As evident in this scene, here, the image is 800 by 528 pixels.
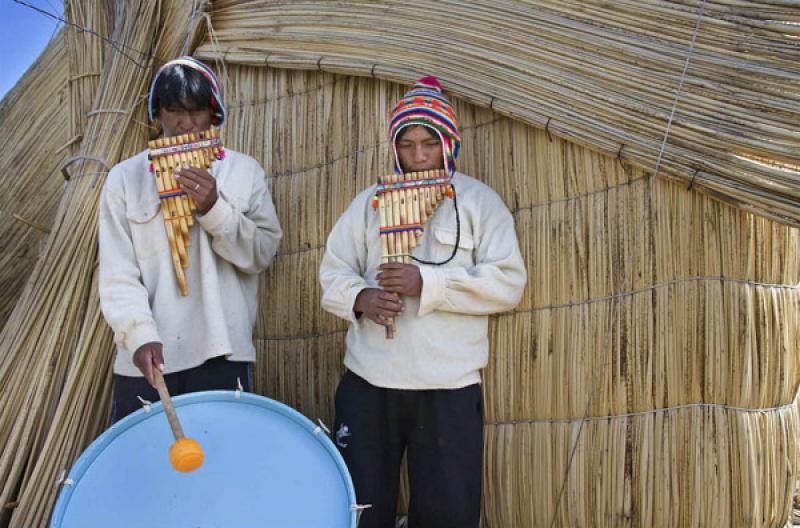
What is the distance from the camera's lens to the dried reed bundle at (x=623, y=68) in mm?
2762

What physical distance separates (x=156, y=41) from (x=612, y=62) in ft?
7.47

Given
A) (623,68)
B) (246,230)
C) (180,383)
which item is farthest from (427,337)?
(623,68)

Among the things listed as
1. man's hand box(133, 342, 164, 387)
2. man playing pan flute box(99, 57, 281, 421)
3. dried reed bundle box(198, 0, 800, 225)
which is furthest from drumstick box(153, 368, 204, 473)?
dried reed bundle box(198, 0, 800, 225)

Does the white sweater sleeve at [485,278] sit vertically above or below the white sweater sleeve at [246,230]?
below

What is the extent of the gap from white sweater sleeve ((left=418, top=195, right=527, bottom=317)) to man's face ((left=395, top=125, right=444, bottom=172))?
0.78 ft

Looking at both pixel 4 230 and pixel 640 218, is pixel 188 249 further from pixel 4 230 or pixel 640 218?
pixel 4 230

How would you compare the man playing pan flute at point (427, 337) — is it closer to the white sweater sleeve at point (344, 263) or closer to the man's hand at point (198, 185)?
the white sweater sleeve at point (344, 263)

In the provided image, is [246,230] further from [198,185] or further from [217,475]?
[217,475]

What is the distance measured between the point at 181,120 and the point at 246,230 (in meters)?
0.48

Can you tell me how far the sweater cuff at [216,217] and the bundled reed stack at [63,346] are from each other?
88cm

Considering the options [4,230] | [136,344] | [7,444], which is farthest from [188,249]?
[4,230]

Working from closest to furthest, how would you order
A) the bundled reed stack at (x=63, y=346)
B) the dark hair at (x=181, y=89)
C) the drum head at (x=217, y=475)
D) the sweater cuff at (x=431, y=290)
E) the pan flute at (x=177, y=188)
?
the drum head at (x=217, y=475) < the sweater cuff at (x=431, y=290) < the pan flute at (x=177, y=188) < the dark hair at (x=181, y=89) < the bundled reed stack at (x=63, y=346)

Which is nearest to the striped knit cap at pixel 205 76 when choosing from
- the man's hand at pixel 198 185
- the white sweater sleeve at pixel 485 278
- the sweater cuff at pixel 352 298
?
the man's hand at pixel 198 185

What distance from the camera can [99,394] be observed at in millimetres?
3656
